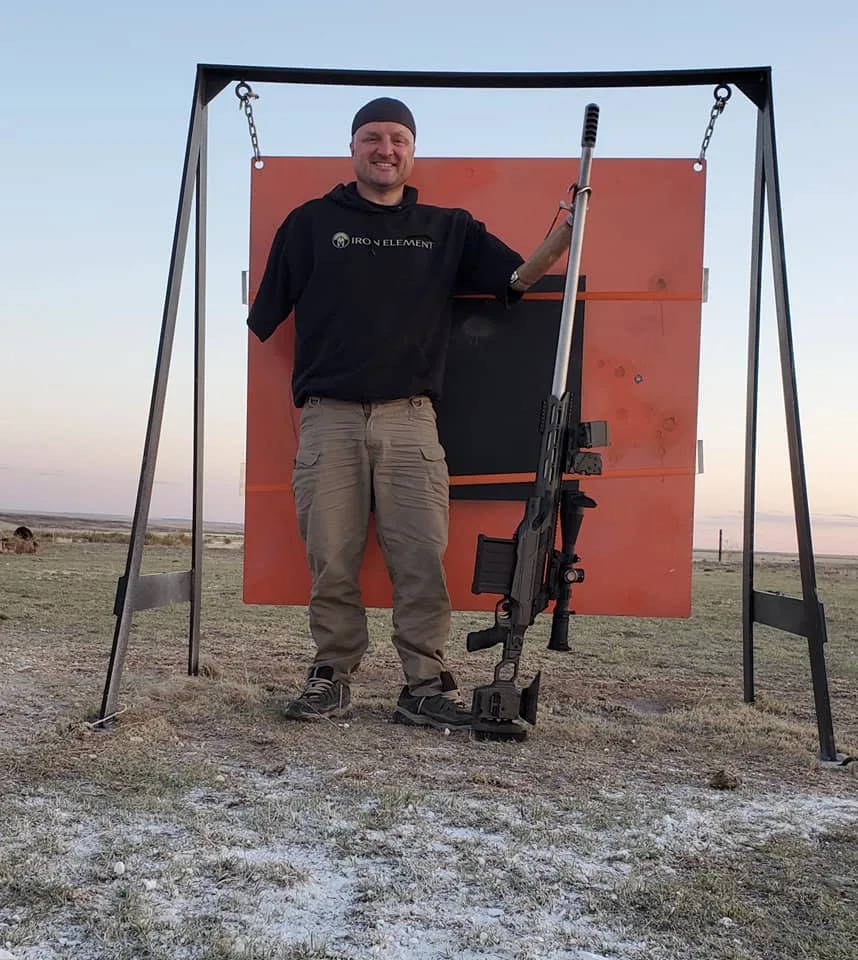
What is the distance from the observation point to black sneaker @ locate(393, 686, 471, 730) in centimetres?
324

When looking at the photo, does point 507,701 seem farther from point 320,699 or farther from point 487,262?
point 487,262

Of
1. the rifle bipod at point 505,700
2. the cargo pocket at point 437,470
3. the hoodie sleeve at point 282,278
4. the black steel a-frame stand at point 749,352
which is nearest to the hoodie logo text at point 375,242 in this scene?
the hoodie sleeve at point 282,278

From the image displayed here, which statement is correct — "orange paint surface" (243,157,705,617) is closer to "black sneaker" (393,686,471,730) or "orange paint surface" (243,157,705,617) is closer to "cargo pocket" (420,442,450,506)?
"cargo pocket" (420,442,450,506)

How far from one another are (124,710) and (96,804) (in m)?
1.01

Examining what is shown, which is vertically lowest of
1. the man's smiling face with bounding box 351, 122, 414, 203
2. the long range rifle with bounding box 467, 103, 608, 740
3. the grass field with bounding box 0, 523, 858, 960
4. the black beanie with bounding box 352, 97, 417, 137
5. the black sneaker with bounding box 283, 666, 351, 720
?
the grass field with bounding box 0, 523, 858, 960

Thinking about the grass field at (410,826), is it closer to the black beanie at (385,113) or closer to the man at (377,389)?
the man at (377,389)

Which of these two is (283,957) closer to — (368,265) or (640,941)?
(640,941)

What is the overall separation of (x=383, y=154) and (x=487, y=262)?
58cm

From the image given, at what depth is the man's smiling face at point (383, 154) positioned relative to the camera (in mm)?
3617

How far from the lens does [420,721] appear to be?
3.26m

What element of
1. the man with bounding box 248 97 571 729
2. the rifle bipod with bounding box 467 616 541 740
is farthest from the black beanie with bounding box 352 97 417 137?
the rifle bipod with bounding box 467 616 541 740

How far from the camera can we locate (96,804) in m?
2.23

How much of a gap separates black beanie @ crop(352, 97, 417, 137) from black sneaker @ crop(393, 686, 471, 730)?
7.17ft

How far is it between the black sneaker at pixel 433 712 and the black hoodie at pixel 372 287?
1127mm
